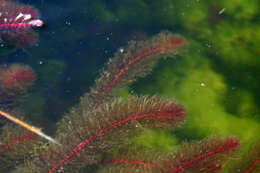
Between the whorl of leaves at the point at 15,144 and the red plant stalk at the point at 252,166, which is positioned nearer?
the red plant stalk at the point at 252,166

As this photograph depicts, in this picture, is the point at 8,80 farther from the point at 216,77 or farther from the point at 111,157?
the point at 216,77

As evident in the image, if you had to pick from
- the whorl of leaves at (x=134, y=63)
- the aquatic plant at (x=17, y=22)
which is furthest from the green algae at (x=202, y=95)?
the aquatic plant at (x=17, y=22)

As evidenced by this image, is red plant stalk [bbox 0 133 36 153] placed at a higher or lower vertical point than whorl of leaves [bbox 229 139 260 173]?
lower

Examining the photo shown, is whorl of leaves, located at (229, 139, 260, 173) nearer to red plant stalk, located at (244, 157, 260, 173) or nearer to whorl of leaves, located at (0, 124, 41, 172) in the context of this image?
red plant stalk, located at (244, 157, 260, 173)

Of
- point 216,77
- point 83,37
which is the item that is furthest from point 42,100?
point 216,77

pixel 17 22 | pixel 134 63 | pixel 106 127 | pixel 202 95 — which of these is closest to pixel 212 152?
pixel 202 95

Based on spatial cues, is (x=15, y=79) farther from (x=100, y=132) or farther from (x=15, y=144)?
(x=100, y=132)

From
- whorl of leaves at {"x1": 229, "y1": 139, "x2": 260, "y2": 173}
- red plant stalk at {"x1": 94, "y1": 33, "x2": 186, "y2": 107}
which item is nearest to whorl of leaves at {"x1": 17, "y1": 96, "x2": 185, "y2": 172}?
red plant stalk at {"x1": 94, "y1": 33, "x2": 186, "y2": 107}

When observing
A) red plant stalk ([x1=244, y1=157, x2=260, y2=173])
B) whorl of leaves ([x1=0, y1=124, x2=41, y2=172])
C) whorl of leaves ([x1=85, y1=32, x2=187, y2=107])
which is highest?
whorl of leaves ([x1=85, y1=32, x2=187, y2=107])

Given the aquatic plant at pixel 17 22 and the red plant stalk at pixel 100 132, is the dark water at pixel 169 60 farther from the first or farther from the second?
the red plant stalk at pixel 100 132
